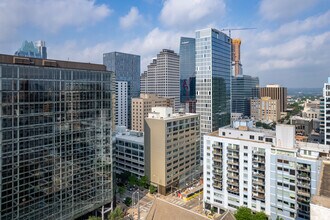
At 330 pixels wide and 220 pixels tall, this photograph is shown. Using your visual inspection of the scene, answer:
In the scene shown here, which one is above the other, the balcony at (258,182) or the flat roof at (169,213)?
the balcony at (258,182)

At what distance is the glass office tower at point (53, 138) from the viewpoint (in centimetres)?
4000

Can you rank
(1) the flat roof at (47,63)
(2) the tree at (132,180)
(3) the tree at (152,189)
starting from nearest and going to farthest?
(1) the flat roof at (47,63), (3) the tree at (152,189), (2) the tree at (132,180)

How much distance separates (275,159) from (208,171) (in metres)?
17.2

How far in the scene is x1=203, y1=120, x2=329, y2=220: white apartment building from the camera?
48156mm

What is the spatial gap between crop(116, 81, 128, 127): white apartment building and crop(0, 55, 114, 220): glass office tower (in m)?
104

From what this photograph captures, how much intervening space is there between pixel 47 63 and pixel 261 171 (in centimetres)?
4738

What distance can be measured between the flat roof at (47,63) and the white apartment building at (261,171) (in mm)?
32188

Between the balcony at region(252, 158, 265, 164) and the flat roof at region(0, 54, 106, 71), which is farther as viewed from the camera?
the balcony at region(252, 158, 265, 164)

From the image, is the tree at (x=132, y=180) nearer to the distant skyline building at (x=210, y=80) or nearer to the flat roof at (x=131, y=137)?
the flat roof at (x=131, y=137)

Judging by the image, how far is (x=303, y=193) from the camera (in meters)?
47.6

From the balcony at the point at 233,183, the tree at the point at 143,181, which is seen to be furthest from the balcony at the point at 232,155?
the tree at the point at 143,181

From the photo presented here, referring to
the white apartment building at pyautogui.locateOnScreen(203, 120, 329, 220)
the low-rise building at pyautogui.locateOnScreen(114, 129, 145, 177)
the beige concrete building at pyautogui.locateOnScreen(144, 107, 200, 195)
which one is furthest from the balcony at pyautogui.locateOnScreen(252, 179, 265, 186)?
the low-rise building at pyautogui.locateOnScreen(114, 129, 145, 177)

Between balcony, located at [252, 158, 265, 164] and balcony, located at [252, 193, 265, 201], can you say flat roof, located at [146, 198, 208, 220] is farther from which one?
balcony, located at [252, 158, 265, 164]

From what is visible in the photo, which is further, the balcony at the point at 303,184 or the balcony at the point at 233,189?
the balcony at the point at 233,189
